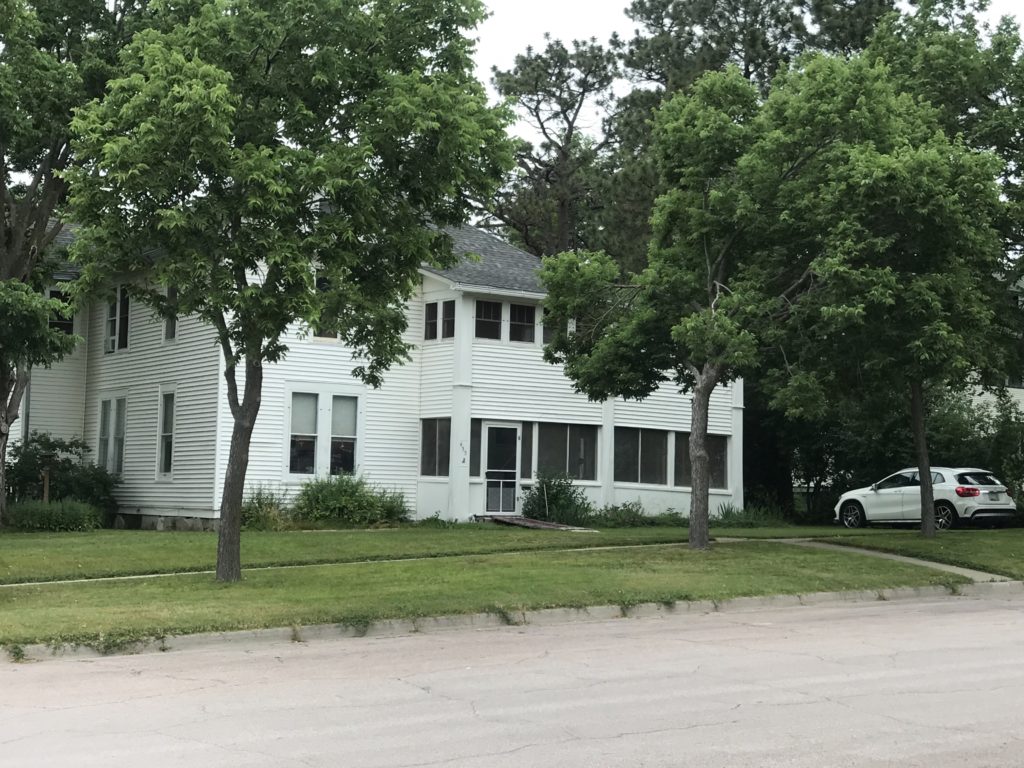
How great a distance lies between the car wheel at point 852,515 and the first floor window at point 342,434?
13.4 meters

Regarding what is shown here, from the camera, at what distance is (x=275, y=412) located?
91.7 feet

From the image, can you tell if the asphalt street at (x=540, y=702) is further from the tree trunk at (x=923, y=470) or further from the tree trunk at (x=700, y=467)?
the tree trunk at (x=923, y=470)

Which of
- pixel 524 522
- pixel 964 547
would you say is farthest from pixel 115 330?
pixel 964 547

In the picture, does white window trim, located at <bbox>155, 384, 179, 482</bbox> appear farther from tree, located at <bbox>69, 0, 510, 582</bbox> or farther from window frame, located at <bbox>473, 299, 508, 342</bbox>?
tree, located at <bbox>69, 0, 510, 582</bbox>

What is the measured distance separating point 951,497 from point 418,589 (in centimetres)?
1883

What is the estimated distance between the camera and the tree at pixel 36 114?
22469mm

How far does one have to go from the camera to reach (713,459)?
111 ft

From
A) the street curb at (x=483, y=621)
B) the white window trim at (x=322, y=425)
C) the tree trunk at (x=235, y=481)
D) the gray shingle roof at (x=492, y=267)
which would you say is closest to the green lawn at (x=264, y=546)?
the tree trunk at (x=235, y=481)

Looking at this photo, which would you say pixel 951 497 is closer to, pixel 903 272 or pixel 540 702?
pixel 903 272

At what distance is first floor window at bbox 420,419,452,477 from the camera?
97.5ft

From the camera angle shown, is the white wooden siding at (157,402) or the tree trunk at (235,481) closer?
the tree trunk at (235,481)

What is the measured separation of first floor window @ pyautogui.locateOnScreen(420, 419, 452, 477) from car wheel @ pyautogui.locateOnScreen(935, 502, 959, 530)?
471 inches

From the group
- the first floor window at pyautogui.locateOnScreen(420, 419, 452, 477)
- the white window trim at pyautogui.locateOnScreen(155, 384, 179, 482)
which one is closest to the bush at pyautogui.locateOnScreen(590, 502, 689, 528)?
the first floor window at pyautogui.locateOnScreen(420, 419, 452, 477)

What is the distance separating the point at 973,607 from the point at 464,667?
28.3 feet
